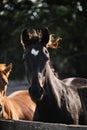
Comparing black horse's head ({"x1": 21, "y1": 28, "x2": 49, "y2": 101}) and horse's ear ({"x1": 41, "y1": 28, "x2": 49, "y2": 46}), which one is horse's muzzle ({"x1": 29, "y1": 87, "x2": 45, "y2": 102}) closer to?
black horse's head ({"x1": 21, "y1": 28, "x2": 49, "y2": 101})

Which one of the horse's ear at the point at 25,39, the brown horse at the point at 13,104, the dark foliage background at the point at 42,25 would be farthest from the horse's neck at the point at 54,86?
the dark foliage background at the point at 42,25

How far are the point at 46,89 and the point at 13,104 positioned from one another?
4.91 feet

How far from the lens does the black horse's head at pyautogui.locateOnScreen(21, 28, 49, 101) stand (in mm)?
6973

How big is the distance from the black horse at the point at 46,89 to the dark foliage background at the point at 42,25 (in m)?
5.20

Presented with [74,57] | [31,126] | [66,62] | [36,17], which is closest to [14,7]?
[36,17]

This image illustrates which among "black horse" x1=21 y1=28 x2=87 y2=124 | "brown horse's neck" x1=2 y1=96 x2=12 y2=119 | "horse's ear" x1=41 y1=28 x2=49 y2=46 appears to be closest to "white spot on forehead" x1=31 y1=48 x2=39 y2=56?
"black horse" x1=21 y1=28 x2=87 y2=124

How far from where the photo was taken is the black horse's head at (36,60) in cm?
697

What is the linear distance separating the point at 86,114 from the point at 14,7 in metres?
7.95

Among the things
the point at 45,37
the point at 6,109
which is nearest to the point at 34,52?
the point at 45,37

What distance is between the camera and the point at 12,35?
17.7m

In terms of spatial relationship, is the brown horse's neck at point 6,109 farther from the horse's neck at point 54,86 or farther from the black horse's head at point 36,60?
the black horse's head at point 36,60

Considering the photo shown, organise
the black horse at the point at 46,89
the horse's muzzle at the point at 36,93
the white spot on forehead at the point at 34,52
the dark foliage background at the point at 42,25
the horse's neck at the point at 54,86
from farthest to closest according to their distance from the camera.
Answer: the dark foliage background at the point at 42,25 < the horse's neck at the point at 54,86 < the white spot on forehead at the point at 34,52 < the black horse at the point at 46,89 < the horse's muzzle at the point at 36,93

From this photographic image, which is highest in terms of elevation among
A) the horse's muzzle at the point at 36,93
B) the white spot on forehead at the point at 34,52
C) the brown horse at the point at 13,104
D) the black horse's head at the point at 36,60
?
the white spot on forehead at the point at 34,52

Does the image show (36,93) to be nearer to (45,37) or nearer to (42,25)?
(45,37)
